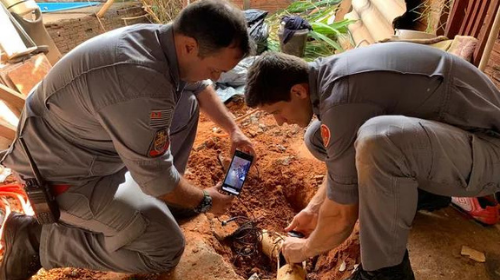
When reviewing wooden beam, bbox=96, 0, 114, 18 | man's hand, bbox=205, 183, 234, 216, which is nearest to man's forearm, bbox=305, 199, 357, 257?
man's hand, bbox=205, 183, 234, 216

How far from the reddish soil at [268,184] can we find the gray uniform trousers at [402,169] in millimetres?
545

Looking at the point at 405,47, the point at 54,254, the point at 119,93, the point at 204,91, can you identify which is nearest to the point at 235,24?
the point at 119,93

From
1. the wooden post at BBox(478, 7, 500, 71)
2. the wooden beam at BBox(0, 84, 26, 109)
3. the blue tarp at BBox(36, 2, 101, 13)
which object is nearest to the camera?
the wooden post at BBox(478, 7, 500, 71)

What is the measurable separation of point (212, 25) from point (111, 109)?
0.48 m

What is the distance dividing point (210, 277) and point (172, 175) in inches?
24.3

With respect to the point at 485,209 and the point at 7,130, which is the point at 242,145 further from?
the point at 7,130

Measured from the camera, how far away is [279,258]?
1.95 meters

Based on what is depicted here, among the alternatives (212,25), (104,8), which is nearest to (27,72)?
(104,8)

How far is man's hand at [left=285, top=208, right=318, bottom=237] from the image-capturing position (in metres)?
1.98

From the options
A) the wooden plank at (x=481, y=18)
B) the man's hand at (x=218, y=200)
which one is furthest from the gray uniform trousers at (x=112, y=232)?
the wooden plank at (x=481, y=18)

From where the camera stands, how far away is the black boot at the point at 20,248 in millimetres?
2039

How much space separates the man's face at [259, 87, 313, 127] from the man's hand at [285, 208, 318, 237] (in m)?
0.51

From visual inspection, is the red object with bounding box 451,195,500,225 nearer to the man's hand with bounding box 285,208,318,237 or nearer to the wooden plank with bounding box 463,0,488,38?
the man's hand with bounding box 285,208,318,237

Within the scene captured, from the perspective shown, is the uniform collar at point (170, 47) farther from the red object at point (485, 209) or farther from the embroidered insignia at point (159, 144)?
the red object at point (485, 209)
